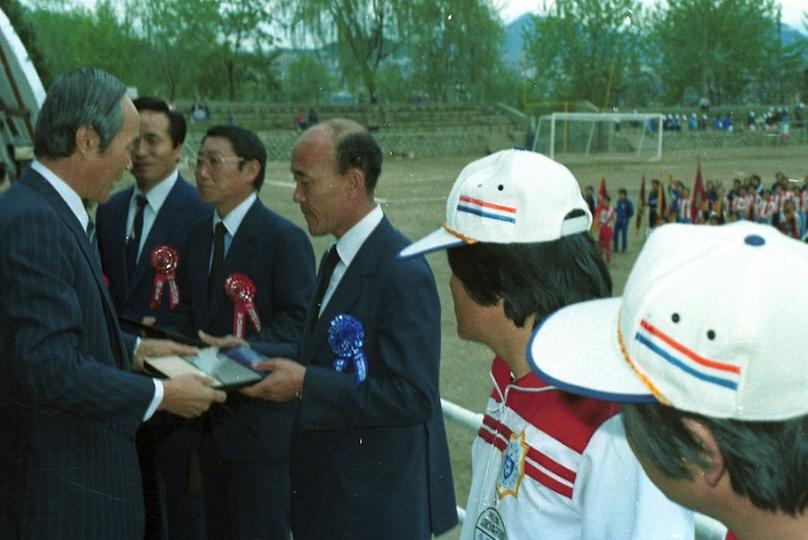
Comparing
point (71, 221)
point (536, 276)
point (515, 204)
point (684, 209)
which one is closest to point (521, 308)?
point (536, 276)

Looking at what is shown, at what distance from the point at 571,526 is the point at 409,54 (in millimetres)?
37322

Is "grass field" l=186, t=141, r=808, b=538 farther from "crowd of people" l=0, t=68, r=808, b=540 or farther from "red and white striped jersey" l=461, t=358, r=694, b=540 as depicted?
"red and white striped jersey" l=461, t=358, r=694, b=540

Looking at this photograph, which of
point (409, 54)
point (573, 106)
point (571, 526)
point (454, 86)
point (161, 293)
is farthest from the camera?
point (454, 86)

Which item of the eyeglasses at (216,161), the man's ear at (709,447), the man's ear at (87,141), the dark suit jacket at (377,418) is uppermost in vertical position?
the man's ear at (87,141)

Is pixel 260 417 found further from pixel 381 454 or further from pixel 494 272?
pixel 494 272

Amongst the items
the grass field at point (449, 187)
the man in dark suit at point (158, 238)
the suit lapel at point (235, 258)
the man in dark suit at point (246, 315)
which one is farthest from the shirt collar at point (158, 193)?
the grass field at point (449, 187)

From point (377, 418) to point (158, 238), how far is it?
1542mm

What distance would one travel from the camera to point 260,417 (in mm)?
2834

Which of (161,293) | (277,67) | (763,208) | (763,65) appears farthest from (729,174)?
(277,67)

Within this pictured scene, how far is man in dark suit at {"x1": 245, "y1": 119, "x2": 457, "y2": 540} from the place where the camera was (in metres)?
2.12

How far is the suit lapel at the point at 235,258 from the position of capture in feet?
9.72

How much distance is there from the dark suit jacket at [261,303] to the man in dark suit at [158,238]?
18 cm

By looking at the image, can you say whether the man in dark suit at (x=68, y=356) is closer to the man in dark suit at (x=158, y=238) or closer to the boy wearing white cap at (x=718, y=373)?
the man in dark suit at (x=158, y=238)

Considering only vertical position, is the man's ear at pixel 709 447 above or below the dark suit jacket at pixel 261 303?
above
